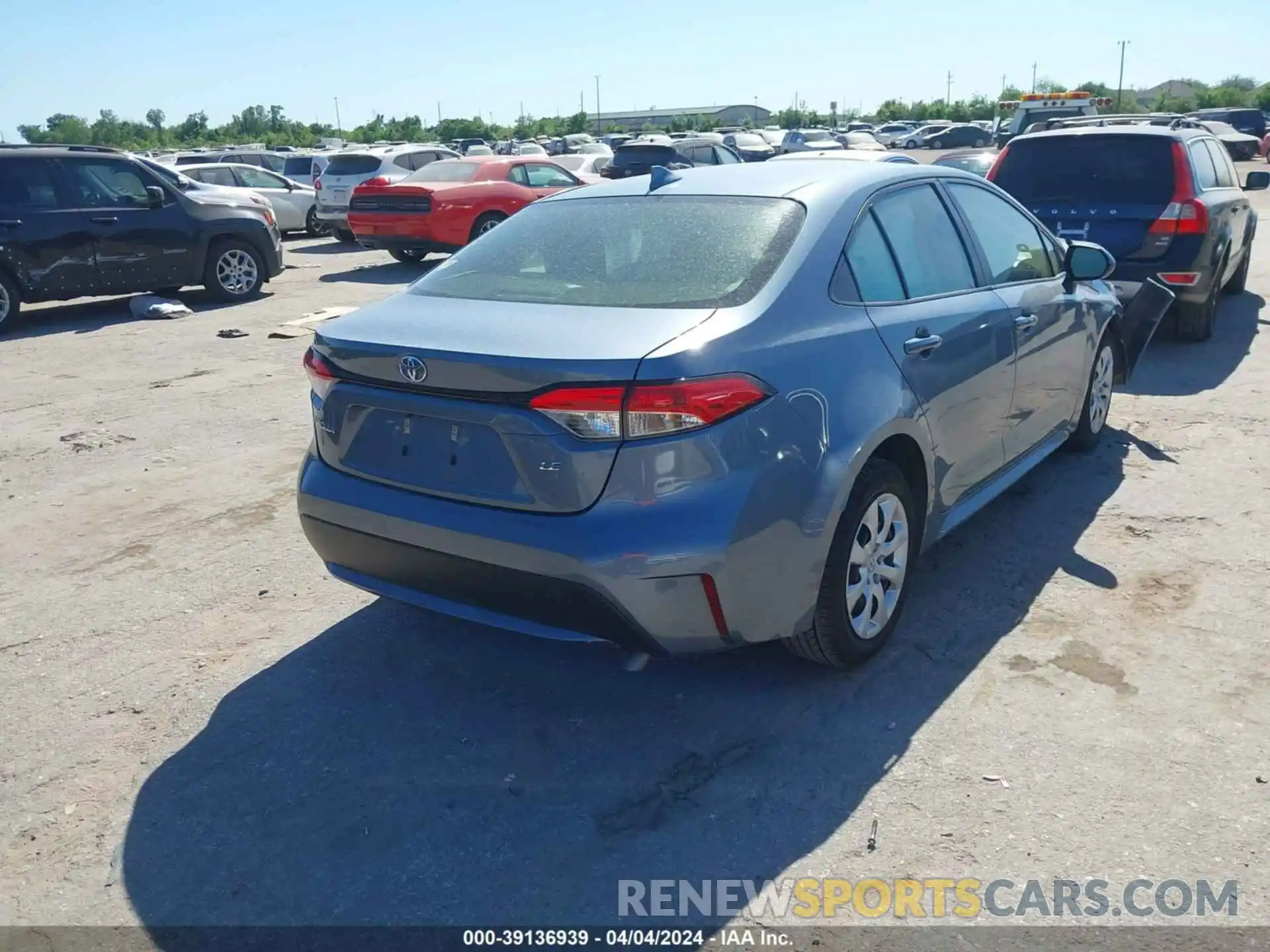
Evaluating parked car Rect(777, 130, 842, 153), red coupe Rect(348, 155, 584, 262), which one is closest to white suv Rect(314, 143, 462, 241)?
red coupe Rect(348, 155, 584, 262)

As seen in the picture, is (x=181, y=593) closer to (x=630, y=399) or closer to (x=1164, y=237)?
(x=630, y=399)

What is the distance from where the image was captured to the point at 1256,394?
7.40m

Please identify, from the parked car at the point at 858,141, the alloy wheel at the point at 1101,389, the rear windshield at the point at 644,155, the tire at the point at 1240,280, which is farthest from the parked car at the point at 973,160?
the parked car at the point at 858,141

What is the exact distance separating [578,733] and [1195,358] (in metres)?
7.08

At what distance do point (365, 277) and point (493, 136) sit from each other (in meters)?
66.1

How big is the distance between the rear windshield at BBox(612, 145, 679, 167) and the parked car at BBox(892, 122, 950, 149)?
36202 millimetres

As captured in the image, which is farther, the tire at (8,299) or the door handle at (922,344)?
the tire at (8,299)

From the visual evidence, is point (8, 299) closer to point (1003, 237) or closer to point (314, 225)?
point (314, 225)

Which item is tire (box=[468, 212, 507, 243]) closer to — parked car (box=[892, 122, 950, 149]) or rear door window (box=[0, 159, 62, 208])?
rear door window (box=[0, 159, 62, 208])

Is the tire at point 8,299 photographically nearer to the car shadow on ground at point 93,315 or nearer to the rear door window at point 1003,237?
the car shadow on ground at point 93,315

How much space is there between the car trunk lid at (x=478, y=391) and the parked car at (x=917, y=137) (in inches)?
2103

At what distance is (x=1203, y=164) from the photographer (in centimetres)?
895

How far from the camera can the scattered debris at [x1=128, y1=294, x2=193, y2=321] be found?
11.9 metres

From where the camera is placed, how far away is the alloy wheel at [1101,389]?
598 cm
